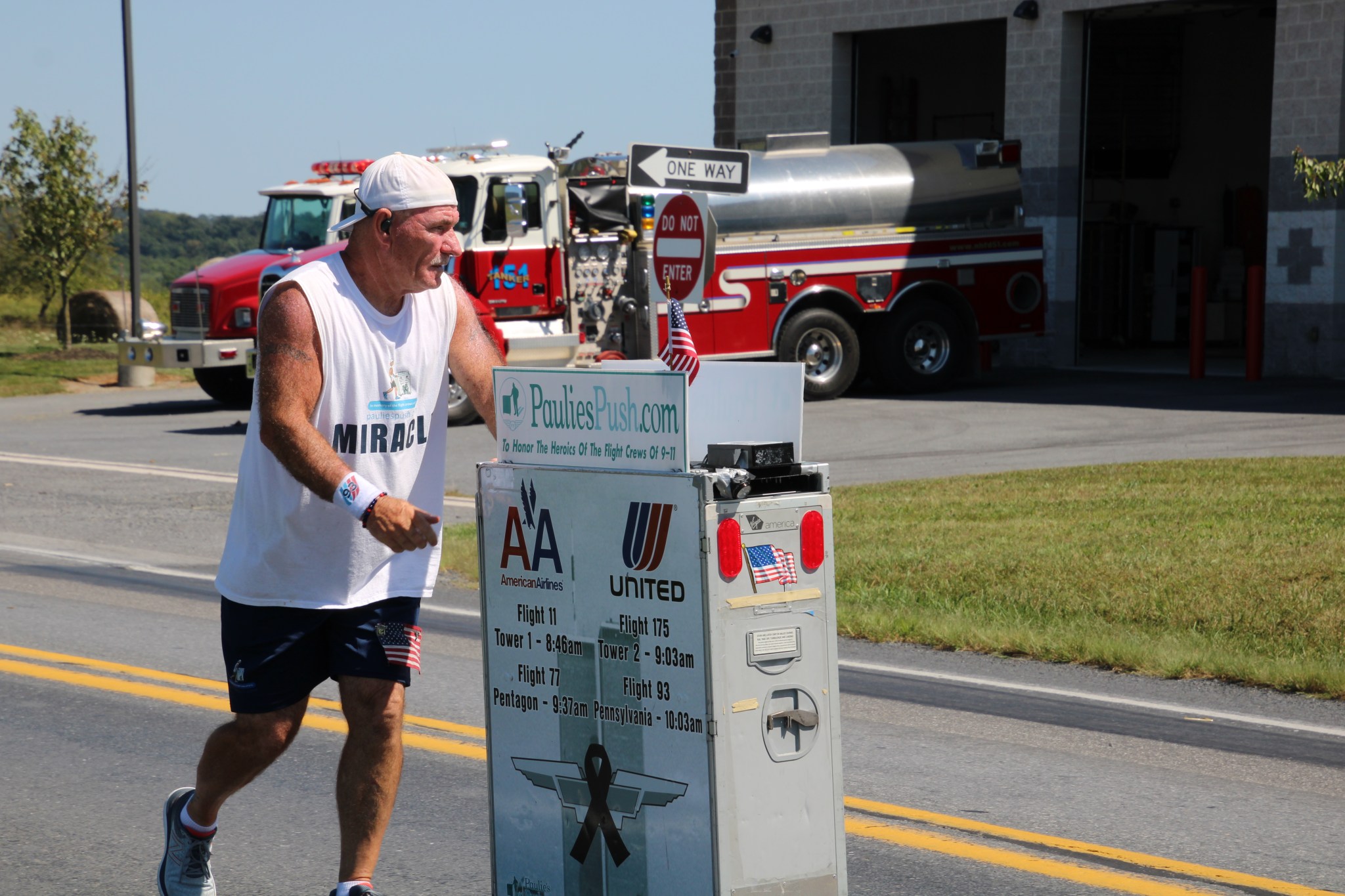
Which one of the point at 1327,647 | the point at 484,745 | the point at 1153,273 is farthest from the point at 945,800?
the point at 1153,273

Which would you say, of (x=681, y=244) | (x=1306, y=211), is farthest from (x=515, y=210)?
(x=1306, y=211)

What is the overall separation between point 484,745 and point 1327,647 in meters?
3.98

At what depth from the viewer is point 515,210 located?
18609 mm

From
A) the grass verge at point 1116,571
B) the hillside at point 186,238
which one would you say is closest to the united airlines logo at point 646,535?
the grass verge at point 1116,571

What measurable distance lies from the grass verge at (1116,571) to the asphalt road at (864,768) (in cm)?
28

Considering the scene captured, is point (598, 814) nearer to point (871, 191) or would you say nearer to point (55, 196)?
point (871, 191)

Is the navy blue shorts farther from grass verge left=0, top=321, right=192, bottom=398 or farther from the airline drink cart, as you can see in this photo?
grass verge left=0, top=321, right=192, bottom=398

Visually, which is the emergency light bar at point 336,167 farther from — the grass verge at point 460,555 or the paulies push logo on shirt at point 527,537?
the paulies push logo on shirt at point 527,537

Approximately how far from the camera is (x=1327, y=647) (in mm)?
7660

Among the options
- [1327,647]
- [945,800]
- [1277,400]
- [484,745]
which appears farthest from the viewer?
[1277,400]

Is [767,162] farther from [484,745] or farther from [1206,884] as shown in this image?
[1206,884]

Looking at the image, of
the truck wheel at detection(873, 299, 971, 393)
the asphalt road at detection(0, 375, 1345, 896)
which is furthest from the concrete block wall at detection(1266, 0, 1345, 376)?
the asphalt road at detection(0, 375, 1345, 896)

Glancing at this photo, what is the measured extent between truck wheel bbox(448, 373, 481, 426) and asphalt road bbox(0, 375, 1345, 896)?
25.3 feet

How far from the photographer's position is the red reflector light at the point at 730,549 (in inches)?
147
